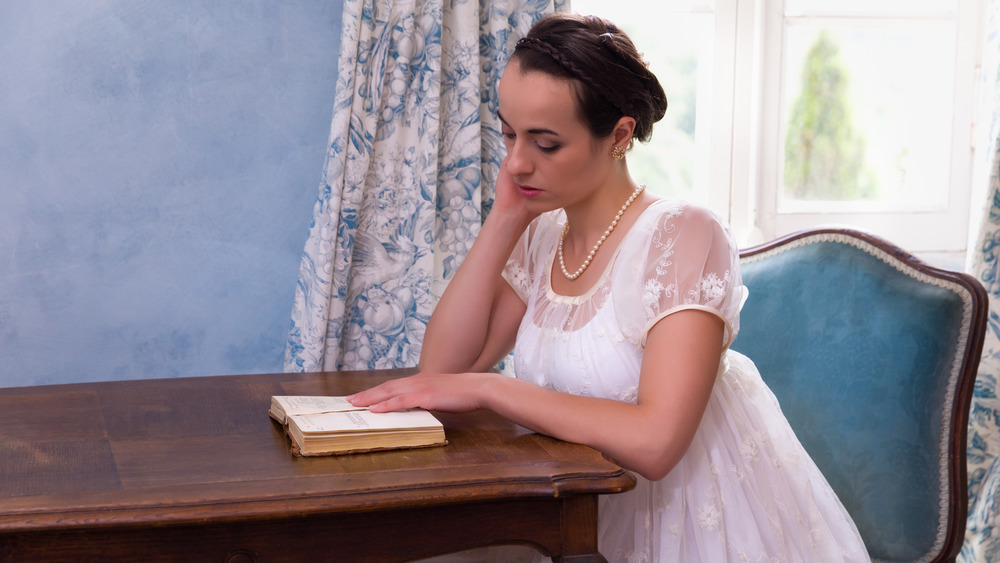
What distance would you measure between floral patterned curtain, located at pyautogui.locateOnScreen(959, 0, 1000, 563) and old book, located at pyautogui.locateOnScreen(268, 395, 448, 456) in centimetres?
159

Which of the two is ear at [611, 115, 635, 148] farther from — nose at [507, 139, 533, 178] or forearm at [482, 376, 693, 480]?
forearm at [482, 376, 693, 480]

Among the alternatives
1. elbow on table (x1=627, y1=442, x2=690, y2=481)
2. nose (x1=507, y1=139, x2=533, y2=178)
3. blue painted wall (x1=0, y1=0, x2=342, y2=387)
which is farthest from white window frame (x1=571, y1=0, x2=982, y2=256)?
elbow on table (x1=627, y1=442, x2=690, y2=481)

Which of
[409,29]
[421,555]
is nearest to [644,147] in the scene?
[409,29]

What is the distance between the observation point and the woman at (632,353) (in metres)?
1.23

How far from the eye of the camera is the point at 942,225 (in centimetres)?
265

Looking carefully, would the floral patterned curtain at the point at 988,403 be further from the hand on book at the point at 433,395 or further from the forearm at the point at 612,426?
the hand on book at the point at 433,395

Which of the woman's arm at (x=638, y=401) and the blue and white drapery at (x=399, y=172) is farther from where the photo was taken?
the blue and white drapery at (x=399, y=172)

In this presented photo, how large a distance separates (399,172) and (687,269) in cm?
106

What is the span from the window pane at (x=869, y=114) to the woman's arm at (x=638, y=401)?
1.50 m

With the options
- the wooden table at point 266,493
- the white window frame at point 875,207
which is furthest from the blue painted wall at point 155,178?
the white window frame at point 875,207

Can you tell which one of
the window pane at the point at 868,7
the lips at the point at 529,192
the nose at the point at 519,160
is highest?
the window pane at the point at 868,7

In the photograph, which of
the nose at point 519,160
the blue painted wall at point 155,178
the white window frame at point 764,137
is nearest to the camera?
the nose at point 519,160

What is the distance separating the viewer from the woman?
123 cm

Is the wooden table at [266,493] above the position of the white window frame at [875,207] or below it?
below
